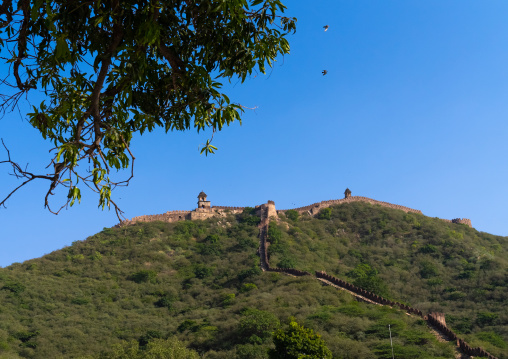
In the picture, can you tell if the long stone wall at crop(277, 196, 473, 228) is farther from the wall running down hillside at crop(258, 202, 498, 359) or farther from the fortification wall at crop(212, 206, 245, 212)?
the fortification wall at crop(212, 206, 245, 212)

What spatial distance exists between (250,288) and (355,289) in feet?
27.6

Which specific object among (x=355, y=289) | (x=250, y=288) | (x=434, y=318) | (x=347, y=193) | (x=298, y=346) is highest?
(x=347, y=193)

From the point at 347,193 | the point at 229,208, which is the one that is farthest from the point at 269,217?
the point at 347,193

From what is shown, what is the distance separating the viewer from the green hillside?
34.3 meters

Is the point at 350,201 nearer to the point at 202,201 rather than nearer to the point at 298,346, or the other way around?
the point at 202,201

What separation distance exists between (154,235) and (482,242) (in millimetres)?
37404

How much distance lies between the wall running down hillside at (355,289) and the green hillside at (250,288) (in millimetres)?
835

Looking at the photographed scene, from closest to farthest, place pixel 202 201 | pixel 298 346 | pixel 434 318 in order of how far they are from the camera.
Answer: pixel 298 346 → pixel 434 318 → pixel 202 201

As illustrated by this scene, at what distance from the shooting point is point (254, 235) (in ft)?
201

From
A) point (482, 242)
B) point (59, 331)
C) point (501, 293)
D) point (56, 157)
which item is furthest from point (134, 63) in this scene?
point (482, 242)

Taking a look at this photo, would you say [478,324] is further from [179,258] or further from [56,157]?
[56,157]

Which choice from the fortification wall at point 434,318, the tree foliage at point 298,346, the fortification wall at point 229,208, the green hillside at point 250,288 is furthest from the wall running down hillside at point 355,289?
the tree foliage at point 298,346

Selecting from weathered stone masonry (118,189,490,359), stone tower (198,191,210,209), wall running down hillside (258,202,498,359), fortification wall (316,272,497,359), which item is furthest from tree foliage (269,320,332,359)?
stone tower (198,191,210,209)

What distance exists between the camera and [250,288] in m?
46.1
